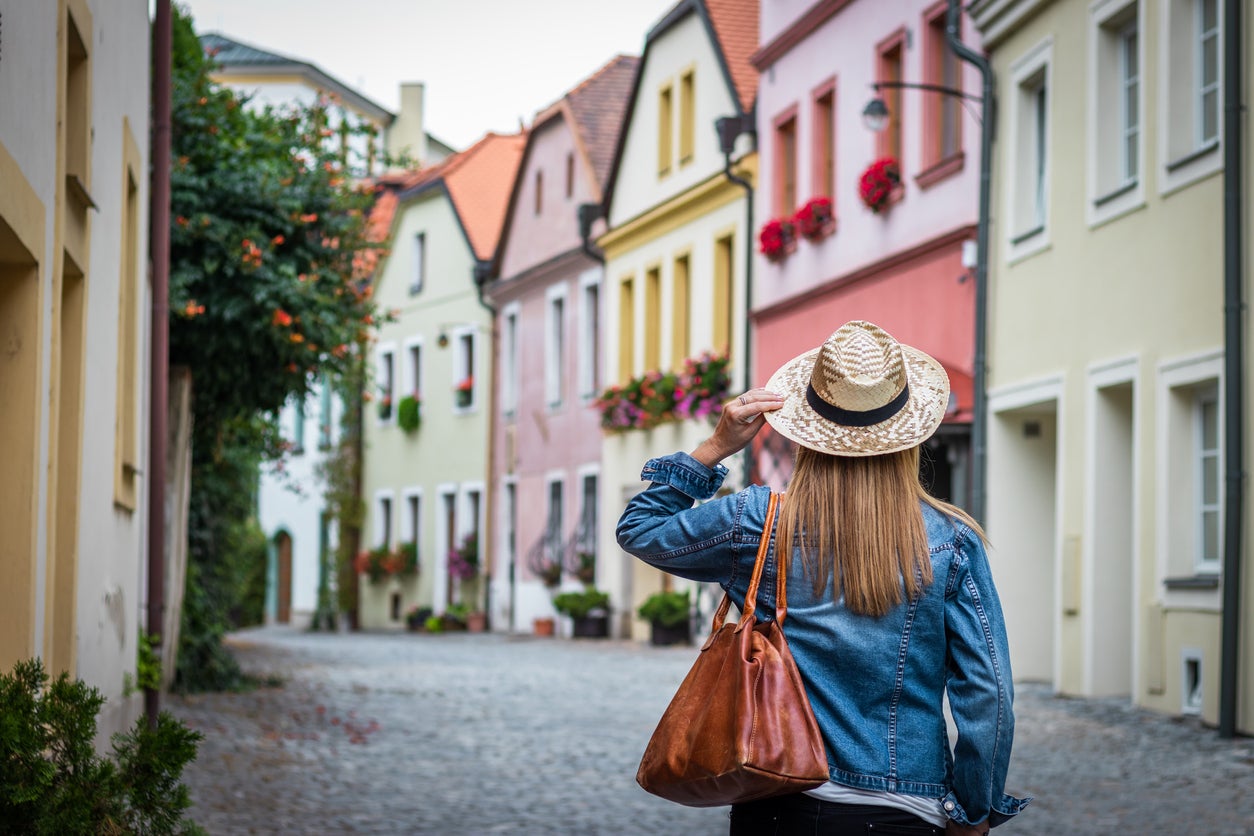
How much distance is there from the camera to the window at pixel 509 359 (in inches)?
1431

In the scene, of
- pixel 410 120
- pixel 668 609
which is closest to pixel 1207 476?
pixel 668 609

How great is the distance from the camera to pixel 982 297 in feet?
57.5

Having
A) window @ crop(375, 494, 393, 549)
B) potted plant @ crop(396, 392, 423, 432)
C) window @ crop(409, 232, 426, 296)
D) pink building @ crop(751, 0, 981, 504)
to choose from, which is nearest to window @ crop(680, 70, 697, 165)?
pink building @ crop(751, 0, 981, 504)

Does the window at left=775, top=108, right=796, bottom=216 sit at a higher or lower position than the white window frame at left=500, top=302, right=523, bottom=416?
higher

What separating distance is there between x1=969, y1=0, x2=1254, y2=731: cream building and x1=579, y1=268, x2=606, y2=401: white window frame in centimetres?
1514

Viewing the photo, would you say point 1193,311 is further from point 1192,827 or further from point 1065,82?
point 1192,827


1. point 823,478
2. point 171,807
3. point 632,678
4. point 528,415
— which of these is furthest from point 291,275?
point 528,415

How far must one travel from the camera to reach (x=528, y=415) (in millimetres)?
35281

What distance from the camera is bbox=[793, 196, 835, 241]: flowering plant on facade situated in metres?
22.5

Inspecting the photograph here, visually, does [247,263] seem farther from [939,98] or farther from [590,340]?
[590,340]

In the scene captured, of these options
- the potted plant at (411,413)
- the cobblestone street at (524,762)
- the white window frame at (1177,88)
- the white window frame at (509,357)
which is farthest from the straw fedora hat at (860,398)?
the potted plant at (411,413)

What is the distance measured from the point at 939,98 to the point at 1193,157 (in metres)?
6.47

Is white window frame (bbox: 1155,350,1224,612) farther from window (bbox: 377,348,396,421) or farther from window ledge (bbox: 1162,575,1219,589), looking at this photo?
window (bbox: 377,348,396,421)

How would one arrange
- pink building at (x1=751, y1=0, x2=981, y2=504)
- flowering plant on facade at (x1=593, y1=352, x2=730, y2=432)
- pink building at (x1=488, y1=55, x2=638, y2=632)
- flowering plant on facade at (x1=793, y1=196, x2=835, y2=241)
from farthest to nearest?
pink building at (x1=488, y1=55, x2=638, y2=632) → flowering plant on facade at (x1=593, y1=352, x2=730, y2=432) → flowering plant on facade at (x1=793, y1=196, x2=835, y2=241) → pink building at (x1=751, y1=0, x2=981, y2=504)
